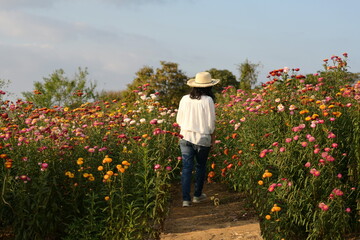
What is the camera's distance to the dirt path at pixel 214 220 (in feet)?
16.5

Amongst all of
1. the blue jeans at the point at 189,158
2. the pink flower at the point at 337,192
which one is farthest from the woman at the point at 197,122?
the pink flower at the point at 337,192

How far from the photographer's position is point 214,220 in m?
5.64

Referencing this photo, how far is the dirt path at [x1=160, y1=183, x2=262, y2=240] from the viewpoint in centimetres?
503

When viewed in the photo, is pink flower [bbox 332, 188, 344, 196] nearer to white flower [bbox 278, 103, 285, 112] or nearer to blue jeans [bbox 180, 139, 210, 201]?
white flower [bbox 278, 103, 285, 112]

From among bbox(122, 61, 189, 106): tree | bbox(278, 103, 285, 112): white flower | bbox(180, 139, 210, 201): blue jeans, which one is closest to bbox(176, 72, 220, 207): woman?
bbox(180, 139, 210, 201): blue jeans

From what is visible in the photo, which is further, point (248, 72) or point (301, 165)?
point (248, 72)

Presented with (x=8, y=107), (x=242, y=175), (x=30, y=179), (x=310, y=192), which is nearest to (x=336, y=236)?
(x=310, y=192)

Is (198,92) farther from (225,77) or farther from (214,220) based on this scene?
(225,77)

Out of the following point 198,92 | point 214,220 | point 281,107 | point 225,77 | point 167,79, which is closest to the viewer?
point 281,107

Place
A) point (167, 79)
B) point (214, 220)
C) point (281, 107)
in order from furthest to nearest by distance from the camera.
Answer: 1. point (167, 79)
2. point (214, 220)
3. point (281, 107)

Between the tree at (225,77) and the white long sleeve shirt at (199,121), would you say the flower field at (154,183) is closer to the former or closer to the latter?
the white long sleeve shirt at (199,121)

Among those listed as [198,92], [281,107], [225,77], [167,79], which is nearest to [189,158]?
[198,92]

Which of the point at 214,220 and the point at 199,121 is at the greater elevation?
the point at 199,121

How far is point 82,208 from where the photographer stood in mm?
5004
